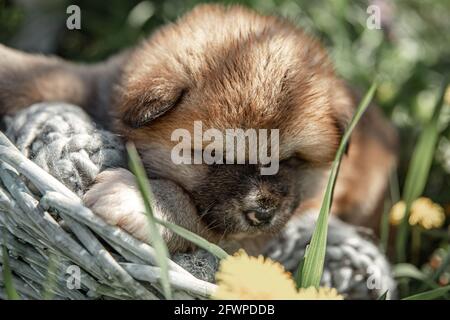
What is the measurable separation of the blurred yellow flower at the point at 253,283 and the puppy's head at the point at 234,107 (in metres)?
0.33

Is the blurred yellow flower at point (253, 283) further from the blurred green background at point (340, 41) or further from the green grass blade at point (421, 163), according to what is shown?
the blurred green background at point (340, 41)

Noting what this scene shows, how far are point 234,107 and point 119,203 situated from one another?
367 mm

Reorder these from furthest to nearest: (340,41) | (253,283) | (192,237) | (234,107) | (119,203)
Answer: (340,41) < (234,107) < (119,203) < (192,237) < (253,283)

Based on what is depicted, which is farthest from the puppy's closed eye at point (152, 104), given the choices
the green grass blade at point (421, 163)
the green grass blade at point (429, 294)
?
the green grass blade at point (421, 163)

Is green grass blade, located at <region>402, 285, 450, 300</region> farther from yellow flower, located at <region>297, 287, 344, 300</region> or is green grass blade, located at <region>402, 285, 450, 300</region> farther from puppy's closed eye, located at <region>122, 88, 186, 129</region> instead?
puppy's closed eye, located at <region>122, 88, 186, 129</region>

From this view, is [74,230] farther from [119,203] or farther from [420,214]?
[420,214]

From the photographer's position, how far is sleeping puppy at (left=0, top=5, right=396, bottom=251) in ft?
5.36

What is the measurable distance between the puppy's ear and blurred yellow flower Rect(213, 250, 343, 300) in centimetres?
49

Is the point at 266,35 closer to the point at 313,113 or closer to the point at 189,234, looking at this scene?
the point at 313,113

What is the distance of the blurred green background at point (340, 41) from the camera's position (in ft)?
8.88

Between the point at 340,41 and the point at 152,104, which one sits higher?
the point at 340,41

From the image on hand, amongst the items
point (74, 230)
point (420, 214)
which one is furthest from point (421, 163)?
point (74, 230)

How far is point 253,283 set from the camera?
1.28 m
